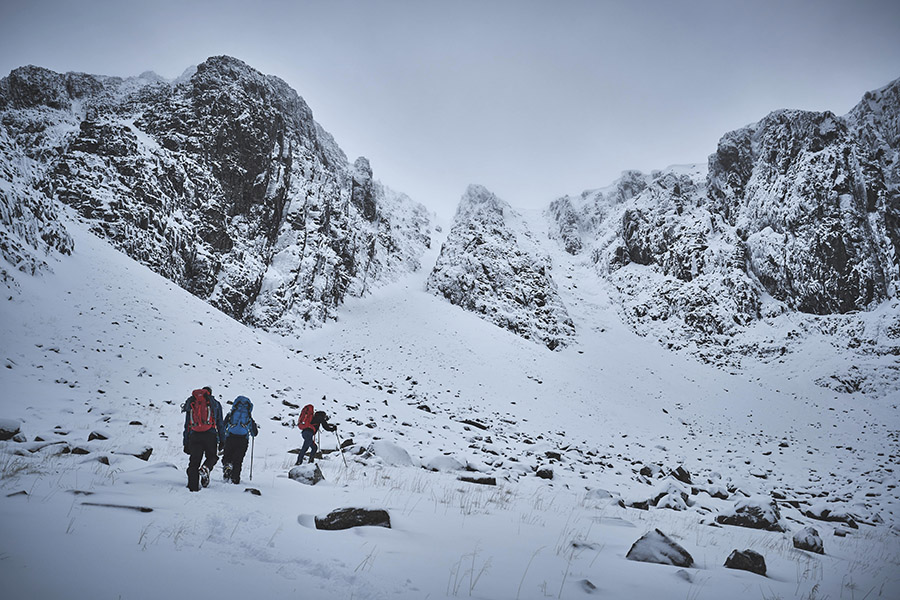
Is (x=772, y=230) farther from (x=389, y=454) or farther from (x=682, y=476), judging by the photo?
(x=389, y=454)

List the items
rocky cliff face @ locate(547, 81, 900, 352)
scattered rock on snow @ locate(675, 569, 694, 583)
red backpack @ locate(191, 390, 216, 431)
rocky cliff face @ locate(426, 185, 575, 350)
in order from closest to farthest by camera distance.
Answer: scattered rock on snow @ locate(675, 569, 694, 583), red backpack @ locate(191, 390, 216, 431), rocky cliff face @ locate(547, 81, 900, 352), rocky cliff face @ locate(426, 185, 575, 350)

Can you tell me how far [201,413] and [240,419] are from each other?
86 cm

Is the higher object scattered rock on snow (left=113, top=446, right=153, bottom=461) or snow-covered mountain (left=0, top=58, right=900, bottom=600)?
snow-covered mountain (left=0, top=58, right=900, bottom=600)

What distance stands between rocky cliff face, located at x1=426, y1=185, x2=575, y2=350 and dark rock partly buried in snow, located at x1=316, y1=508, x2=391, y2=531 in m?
38.4

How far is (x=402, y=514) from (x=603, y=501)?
6526mm

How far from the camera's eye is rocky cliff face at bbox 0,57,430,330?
28688 millimetres

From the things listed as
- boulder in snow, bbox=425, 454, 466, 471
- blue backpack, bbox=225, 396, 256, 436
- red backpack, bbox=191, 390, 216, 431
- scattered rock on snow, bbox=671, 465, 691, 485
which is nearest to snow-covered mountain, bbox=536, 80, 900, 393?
scattered rock on snow, bbox=671, 465, 691, 485

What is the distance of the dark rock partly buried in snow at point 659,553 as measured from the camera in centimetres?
494

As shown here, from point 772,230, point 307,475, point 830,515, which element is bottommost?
point 307,475

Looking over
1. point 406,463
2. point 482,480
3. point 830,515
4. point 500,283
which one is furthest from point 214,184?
point 830,515

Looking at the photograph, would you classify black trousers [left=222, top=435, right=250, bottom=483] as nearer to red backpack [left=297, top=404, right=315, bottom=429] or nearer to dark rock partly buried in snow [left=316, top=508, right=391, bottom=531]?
red backpack [left=297, top=404, right=315, bottom=429]

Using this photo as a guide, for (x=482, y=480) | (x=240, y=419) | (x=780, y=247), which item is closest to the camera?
(x=240, y=419)

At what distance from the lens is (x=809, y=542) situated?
695cm

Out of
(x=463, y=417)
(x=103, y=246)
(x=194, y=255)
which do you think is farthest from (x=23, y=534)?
(x=194, y=255)
